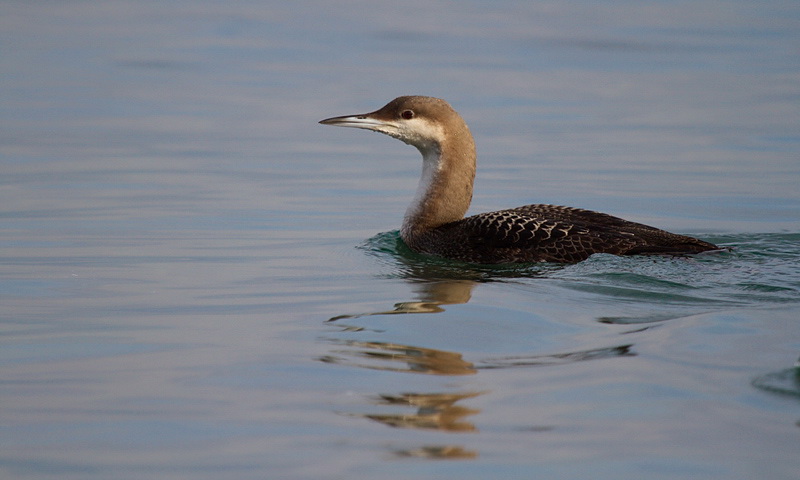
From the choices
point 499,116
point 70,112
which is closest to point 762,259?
point 499,116

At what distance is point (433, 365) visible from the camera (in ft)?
16.0

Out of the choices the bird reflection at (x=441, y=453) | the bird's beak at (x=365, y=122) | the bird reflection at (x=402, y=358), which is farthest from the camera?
the bird's beak at (x=365, y=122)

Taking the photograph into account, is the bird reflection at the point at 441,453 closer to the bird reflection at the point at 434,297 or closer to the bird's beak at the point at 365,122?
the bird reflection at the point at 434,297

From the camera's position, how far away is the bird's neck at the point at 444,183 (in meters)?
7.83

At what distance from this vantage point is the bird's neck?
7832mm

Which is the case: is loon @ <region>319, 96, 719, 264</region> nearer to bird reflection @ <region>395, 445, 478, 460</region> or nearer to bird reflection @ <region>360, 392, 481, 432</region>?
bird reflection @ <region>360, 392, 481, 432</region>

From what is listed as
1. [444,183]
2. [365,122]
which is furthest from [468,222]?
[365,122]

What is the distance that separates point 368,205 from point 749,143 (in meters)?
4.66

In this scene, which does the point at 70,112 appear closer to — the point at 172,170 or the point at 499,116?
the point at 172,170

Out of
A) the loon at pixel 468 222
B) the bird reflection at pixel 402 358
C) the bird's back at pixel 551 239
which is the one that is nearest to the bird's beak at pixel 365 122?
the loon at pixel 468 222

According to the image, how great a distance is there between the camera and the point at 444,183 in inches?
310

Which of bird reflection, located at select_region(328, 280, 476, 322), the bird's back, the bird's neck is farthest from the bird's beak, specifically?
bird reflection, located at select_region(328, 280, 476, 322)

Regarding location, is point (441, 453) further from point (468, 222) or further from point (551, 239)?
point (468, 222)

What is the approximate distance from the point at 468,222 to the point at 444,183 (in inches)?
21.3
